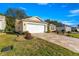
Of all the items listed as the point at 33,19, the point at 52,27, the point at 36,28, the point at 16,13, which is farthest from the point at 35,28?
the point at 16,13

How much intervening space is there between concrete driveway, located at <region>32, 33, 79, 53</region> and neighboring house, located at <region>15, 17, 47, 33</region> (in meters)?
0.08

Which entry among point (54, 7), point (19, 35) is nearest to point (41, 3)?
point (54, 7)

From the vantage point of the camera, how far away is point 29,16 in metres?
5.45

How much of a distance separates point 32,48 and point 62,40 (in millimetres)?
481

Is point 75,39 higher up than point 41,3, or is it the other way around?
point 41,3

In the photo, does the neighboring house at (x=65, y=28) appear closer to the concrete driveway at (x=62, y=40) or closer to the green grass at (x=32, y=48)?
the concrete driveway at (x=62, y=40)

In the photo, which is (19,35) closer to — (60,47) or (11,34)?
(11,34)

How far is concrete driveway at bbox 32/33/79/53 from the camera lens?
213 inches

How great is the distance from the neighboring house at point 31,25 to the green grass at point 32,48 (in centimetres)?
16

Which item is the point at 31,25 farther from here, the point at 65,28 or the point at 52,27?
the point at 65,28

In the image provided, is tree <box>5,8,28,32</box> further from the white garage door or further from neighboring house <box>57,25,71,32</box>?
neighboring house <box>57,25,71,32</box>

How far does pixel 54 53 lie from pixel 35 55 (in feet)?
0.96

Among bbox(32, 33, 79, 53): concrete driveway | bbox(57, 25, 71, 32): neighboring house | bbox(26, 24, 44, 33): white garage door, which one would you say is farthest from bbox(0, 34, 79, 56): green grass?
bbox(57, 25, 71, 32): neighboring house

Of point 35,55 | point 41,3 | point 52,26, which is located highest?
point 41,3
